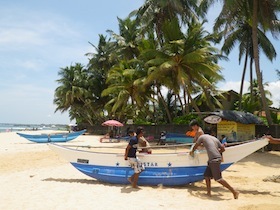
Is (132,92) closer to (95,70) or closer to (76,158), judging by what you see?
(95,70)

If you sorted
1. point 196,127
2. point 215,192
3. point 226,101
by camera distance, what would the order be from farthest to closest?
point 226,101 → point 196,127 → point 215,192

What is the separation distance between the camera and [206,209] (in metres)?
6.01

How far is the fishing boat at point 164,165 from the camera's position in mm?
7738

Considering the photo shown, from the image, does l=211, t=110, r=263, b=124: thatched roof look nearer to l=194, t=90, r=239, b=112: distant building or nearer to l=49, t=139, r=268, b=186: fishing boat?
l=49, t=139, r=268, b=186: fishing boat

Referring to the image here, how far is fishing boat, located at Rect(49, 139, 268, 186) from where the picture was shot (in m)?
7.74

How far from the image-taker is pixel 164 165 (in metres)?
8.02

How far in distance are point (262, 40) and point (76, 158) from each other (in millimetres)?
21842

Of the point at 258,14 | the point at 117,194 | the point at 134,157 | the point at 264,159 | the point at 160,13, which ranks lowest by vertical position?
the point at 117,194

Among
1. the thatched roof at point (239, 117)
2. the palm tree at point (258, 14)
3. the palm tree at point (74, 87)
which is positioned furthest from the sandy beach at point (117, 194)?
the palm tree at point (74, 87)

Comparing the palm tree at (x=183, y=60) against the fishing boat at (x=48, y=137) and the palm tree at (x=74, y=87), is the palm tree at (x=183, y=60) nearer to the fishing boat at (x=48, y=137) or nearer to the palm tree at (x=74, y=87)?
the fishing boat at (x=48, y=137)

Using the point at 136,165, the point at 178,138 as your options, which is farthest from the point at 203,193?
the point at 178,138

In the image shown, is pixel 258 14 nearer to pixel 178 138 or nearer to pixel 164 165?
pixel 178 138

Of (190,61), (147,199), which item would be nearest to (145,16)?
(190,61)

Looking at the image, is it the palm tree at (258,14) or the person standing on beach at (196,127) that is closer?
the person standing on beach at (196,127)
